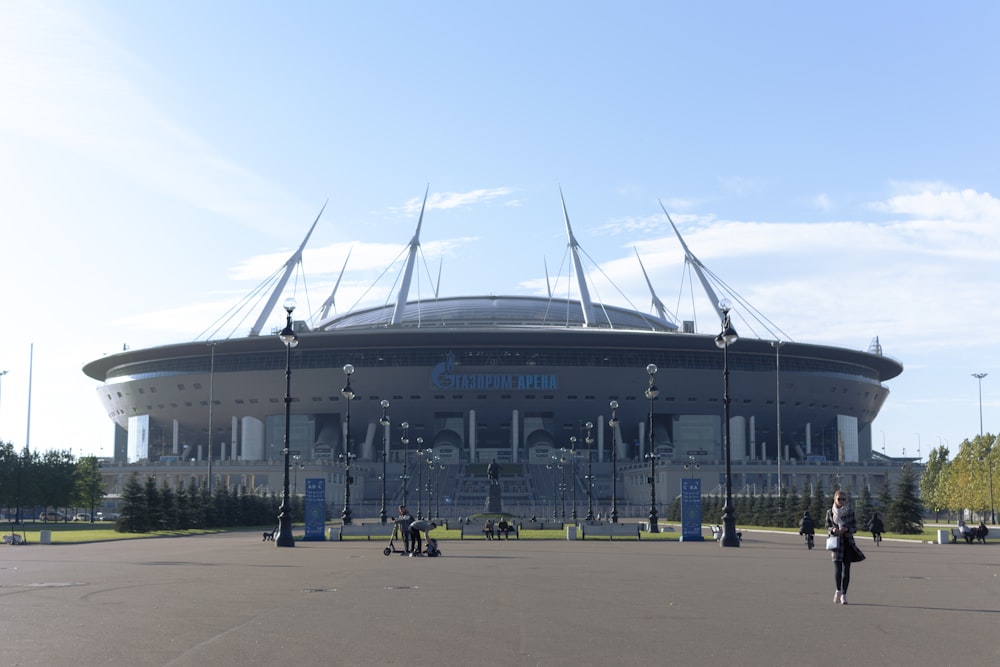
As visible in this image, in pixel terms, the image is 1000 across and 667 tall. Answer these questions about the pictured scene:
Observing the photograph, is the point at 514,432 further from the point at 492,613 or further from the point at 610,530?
the point at 492,613

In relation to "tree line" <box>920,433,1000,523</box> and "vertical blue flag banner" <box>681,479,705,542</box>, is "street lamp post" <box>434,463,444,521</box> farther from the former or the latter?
"vertical blue flag banner" <box>681,479,705,542</box>

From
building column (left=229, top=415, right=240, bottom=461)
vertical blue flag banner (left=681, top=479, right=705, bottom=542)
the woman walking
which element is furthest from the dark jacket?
building column (left=229, top=415, right=240, bottom=461)

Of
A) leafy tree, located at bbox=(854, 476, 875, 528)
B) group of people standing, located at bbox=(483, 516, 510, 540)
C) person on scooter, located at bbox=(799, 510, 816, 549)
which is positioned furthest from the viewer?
leafy tree, located at bbox=(854, 476, 875, 528)

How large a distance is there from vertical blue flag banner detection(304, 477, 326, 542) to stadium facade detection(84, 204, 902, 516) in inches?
2801

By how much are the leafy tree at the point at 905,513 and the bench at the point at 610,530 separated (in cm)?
1398

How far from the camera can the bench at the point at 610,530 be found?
46781 mm

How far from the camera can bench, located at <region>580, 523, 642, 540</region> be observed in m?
46.8

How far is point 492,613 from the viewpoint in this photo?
16.0m

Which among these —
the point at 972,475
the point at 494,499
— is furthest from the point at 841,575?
the point at 972,475

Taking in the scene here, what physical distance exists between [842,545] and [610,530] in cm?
3013

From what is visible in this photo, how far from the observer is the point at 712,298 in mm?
136250

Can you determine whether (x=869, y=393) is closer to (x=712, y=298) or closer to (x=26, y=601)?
(x=712, y=298)

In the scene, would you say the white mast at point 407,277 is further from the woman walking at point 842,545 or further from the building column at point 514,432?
the woman walking at point 842,545

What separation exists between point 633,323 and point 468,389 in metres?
35.3
